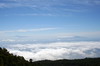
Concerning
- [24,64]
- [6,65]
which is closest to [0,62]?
[6,65]

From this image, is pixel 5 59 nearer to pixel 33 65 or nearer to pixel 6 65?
pixel 6 65

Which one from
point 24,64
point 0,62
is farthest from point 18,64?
point 0,62

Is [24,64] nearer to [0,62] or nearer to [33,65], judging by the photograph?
[33,65]

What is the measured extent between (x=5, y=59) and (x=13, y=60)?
1171 cm

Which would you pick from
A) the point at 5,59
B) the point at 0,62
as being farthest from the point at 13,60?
the point at 0,62

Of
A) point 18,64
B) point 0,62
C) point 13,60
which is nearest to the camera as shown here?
point 0,62

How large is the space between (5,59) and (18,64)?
442 inches

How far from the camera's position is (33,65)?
190m

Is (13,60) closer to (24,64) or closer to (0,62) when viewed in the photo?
(24,64)

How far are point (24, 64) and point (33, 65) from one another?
1086 centimetres

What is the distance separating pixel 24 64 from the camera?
596ft

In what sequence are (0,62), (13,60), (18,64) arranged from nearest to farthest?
(0,62)
(18,64)
(13,60)

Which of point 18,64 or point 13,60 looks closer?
point 18,64

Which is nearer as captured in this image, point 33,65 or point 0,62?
point 0,62
